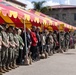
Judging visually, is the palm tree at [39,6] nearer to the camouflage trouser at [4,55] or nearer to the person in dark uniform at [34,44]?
the person in dark uniform at [34,44]

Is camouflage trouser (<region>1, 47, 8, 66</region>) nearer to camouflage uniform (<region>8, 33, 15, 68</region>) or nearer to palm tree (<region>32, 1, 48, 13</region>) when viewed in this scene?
camouflage uniform (<region>8, 33, 15, 68</region>)

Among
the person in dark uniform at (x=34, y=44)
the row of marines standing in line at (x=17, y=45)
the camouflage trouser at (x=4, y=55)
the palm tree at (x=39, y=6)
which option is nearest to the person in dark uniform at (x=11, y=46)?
the row of marines standing in line at (x=17, y=45)

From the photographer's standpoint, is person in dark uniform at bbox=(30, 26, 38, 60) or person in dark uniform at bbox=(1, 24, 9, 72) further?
person in dark uniform at bbox=(30, 26, 38, 60)

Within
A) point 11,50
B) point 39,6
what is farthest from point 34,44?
point 39,6

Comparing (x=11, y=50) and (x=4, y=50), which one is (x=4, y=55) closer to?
(x=4, y=50)

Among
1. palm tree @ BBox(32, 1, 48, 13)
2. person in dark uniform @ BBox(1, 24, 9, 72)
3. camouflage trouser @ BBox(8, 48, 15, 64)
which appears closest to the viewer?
person in dark uniform @ BBox(1, 24, 9, 72)

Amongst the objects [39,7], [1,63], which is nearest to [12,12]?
[1,63]

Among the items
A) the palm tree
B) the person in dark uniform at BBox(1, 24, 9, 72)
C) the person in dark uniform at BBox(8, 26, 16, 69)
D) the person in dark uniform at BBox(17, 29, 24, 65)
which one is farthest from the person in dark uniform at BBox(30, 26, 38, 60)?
the palm tree

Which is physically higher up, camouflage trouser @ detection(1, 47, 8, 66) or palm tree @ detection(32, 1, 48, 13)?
palm tree @ detection(32, 1, 48, 13)

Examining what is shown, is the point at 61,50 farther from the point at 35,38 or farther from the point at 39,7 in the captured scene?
the point at 39,7

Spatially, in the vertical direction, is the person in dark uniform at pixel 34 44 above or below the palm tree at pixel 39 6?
below

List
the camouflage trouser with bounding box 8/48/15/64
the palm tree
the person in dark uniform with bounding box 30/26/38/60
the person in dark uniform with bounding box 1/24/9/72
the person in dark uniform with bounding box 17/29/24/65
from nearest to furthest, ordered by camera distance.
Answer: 1. the person in dark uniform with bounding box 1/24/9/72
2. the camouflage trouser with bounding box 8/48/15/64
3. the person in dark uniform with bounding box 17/29/24/65
4. the person in dark uniform with bounding box 30/26/38/60
5. the palm tree

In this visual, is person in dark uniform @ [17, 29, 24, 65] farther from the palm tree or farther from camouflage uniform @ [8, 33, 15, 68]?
the palm tree

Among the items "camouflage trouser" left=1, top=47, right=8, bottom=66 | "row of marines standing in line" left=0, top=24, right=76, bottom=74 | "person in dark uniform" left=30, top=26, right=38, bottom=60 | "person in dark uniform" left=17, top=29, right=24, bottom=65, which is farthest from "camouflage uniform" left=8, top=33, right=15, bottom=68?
"person in dark uniform" left=30, top=26, right=38, bottom=60
